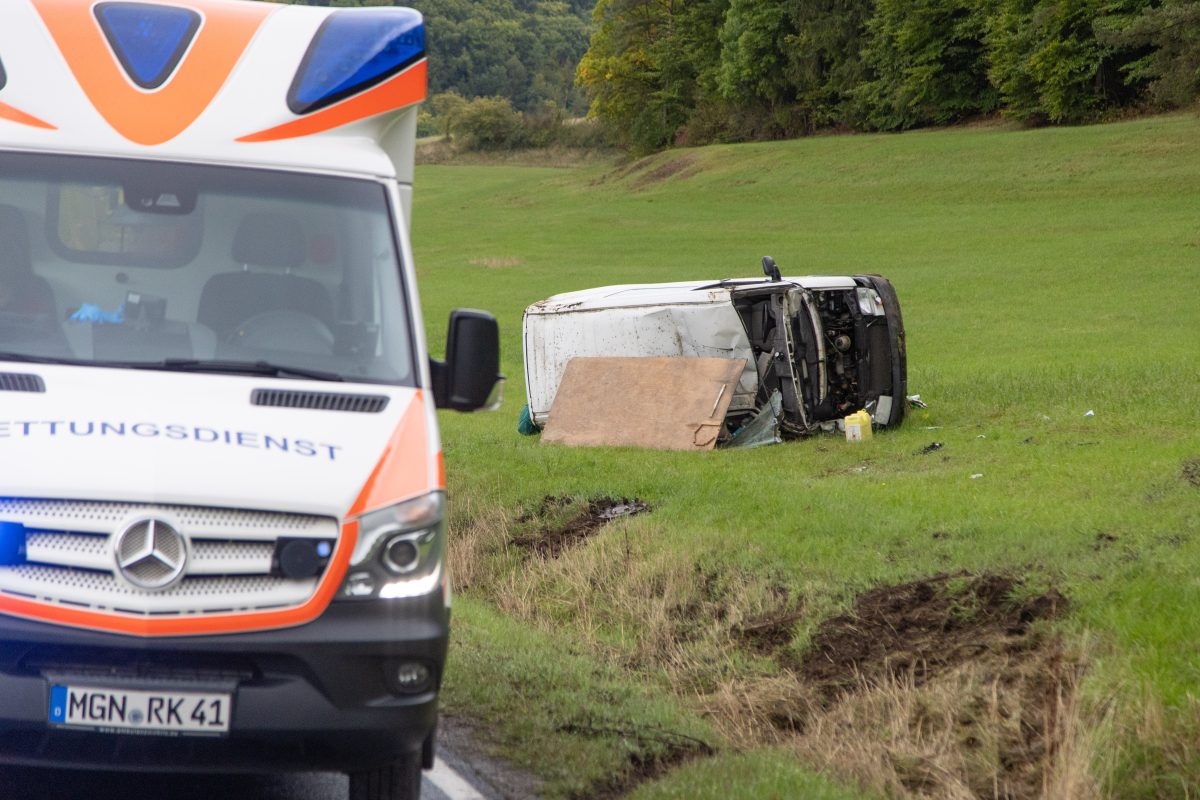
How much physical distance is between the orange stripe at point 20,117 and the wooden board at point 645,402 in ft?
34.8

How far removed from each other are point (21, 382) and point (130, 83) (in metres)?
1.43

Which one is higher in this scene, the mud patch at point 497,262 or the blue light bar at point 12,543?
the blue light bar at point 12,543


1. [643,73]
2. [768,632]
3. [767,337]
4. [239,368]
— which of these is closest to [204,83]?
[239,368]

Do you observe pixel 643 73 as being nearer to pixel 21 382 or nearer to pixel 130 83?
pixel 130 83

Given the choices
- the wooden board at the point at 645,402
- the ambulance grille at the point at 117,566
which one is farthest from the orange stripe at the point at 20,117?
the wooden board at the point at 645,402

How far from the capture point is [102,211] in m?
5.91

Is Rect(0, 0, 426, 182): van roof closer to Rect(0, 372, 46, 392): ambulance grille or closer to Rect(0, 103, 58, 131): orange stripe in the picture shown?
Rect(0, 103, 58, 131): orange stripe

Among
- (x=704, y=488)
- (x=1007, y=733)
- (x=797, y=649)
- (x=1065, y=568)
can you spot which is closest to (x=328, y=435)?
(x=1007, y=733)

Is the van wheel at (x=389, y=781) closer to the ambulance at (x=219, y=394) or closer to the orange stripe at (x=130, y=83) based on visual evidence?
the ambulance at (x=219, y=394)

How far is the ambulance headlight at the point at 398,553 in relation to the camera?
4824mm

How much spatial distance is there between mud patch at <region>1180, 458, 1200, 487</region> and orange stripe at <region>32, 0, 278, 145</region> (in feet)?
24.4

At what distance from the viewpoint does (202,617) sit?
4.65 m

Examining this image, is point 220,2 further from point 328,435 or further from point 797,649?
point 797,649

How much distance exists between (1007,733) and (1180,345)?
59.2 feet
